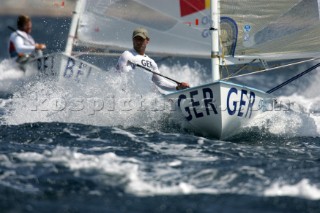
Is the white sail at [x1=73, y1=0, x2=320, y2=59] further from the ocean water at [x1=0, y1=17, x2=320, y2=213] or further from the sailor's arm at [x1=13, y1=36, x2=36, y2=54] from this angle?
the sailor's arm at [x1=13, y1=36, x2=36, y2=54]

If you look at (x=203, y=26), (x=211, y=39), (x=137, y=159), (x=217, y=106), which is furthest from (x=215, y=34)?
(x=137, y=159)

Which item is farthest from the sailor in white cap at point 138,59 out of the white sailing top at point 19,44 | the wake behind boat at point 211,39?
the white sailing top at point 19,44

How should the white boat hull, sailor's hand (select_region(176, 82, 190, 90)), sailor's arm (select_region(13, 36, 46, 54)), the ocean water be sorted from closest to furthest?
the ocean water → sailor's arm (select_region(13, 36, 46, 54)) → sailor's hand (select_region(176, 82, 190, 90)) → the white boat hull

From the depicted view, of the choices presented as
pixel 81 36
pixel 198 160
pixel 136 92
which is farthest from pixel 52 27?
pixel 198 160

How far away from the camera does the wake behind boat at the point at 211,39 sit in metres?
6.34

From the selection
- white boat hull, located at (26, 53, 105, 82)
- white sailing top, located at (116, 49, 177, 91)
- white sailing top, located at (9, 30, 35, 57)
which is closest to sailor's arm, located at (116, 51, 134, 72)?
white sailing top, located at (116, 49, 177, 91)

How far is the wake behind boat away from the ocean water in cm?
27

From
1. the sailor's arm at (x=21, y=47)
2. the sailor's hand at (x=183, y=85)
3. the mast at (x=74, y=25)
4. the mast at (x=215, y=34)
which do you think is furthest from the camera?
the mast at (x=74, y=25)

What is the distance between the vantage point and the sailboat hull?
6.18 m

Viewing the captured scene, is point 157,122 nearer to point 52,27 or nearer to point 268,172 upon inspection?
point 268,172

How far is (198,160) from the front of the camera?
5.13m

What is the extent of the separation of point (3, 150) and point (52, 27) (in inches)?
944

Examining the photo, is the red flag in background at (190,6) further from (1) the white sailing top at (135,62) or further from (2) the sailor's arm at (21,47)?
(2) the sailor's arm at (21,47)

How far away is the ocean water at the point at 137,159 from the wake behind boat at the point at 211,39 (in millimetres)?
265
